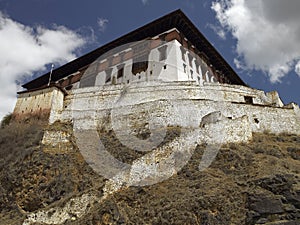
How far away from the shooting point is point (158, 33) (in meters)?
43.0

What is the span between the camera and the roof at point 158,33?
41531 millimetres

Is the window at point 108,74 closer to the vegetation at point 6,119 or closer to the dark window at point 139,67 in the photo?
the dark window at point 139,67

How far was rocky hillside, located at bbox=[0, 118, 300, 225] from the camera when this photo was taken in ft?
50.0

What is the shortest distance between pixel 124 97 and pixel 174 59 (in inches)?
321

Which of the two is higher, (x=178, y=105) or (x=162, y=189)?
(x=178, y=105)

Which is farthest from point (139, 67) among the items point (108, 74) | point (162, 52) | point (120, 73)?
point (108, 74)

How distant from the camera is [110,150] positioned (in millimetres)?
26188

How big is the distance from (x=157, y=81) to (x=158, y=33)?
419 inches

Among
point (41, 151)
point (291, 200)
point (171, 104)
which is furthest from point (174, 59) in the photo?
point (291, 200)

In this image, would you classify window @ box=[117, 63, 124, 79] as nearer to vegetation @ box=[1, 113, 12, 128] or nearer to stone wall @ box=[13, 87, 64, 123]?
stone wall @ box=[13, 87, 64, 123]

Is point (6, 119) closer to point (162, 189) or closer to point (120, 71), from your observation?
point (120, 71)

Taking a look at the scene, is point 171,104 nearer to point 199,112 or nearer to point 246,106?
point 199,112

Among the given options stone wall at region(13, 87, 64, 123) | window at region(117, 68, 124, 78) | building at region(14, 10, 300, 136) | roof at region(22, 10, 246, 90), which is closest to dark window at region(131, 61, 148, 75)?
building at region(14, 10, 300, 136)

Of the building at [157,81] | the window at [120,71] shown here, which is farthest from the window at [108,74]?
the window at [120,71]
